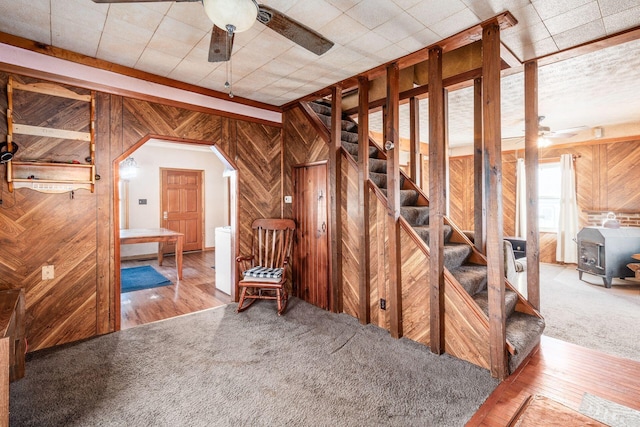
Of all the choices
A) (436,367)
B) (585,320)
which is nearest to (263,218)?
(436,367)

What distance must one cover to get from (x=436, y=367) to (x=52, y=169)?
3897 mm

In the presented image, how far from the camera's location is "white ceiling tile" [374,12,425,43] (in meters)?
2.31

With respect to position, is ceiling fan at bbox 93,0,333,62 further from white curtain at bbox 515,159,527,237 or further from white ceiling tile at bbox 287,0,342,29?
white curtain at bbox 515,159,527,237

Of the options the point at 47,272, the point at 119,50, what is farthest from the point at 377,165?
the point at 47,272

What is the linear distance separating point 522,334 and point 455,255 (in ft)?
2.88

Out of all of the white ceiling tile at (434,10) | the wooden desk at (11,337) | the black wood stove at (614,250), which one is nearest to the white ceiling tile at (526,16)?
the white ceiling tile at (434,10)

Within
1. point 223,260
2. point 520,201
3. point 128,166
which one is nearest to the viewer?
point 223,260

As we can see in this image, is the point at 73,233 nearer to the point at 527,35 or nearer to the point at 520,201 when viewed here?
the point at 527,35

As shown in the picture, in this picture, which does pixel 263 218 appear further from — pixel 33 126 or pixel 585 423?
pixel 585 423

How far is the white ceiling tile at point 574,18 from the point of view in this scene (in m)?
2.12

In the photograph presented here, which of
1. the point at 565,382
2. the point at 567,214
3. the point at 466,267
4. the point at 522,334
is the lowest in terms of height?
the point at 565,382

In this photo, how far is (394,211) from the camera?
9.96ft

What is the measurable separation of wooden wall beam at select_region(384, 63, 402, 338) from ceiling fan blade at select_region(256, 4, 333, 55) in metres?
1.19

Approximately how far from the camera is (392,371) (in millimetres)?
2428
